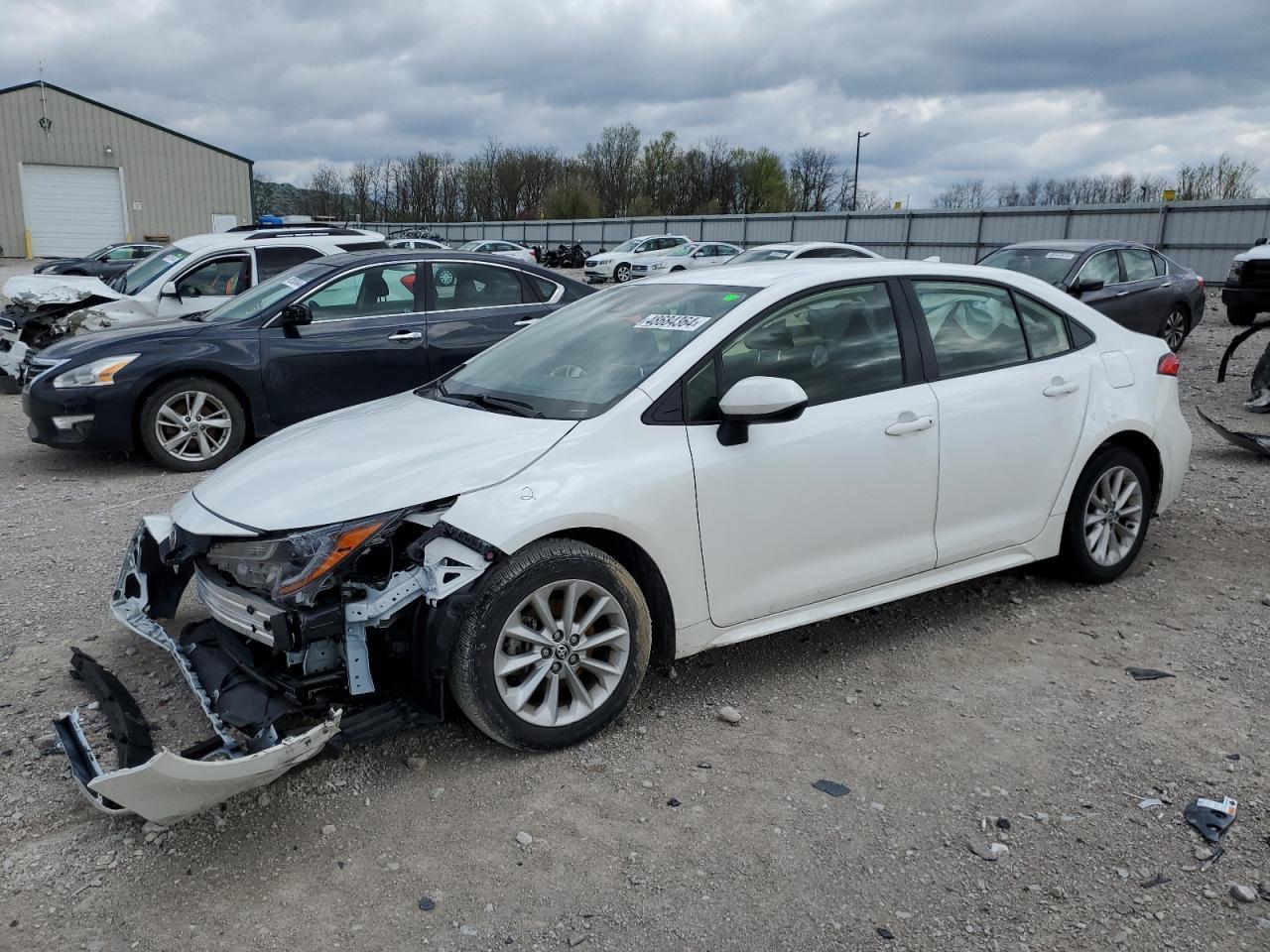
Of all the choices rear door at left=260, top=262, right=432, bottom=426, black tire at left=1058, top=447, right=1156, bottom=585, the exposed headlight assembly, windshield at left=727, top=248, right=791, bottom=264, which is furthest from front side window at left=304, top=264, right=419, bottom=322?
windshield at left=727, top=248, right=791, bottom=264

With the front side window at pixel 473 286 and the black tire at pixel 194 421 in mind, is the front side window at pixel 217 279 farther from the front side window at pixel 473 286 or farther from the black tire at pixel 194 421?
the front side window at pixel 473 286

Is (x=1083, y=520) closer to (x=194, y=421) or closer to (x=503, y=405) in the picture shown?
(x=503, y=405)

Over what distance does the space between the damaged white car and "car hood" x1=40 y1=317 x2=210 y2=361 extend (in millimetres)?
2358

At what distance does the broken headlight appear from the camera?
3.12 m

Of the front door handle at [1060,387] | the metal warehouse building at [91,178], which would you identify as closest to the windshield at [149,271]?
the front door handle at [1060,387]

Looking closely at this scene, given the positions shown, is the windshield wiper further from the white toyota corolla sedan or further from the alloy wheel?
the alloy wheel

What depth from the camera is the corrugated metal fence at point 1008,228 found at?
83.7 ft

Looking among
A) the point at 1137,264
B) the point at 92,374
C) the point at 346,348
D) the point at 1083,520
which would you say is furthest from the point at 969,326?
the point at 1137,264

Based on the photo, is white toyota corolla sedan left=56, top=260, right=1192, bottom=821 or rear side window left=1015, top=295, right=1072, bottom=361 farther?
rear side window left=1015, top=295, right=1072, bottom=361

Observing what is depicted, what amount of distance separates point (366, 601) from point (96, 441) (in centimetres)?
520

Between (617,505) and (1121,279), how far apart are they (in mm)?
12085

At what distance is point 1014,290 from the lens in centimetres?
465

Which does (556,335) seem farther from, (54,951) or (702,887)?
(54,951)

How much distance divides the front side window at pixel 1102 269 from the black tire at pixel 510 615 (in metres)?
11.1
